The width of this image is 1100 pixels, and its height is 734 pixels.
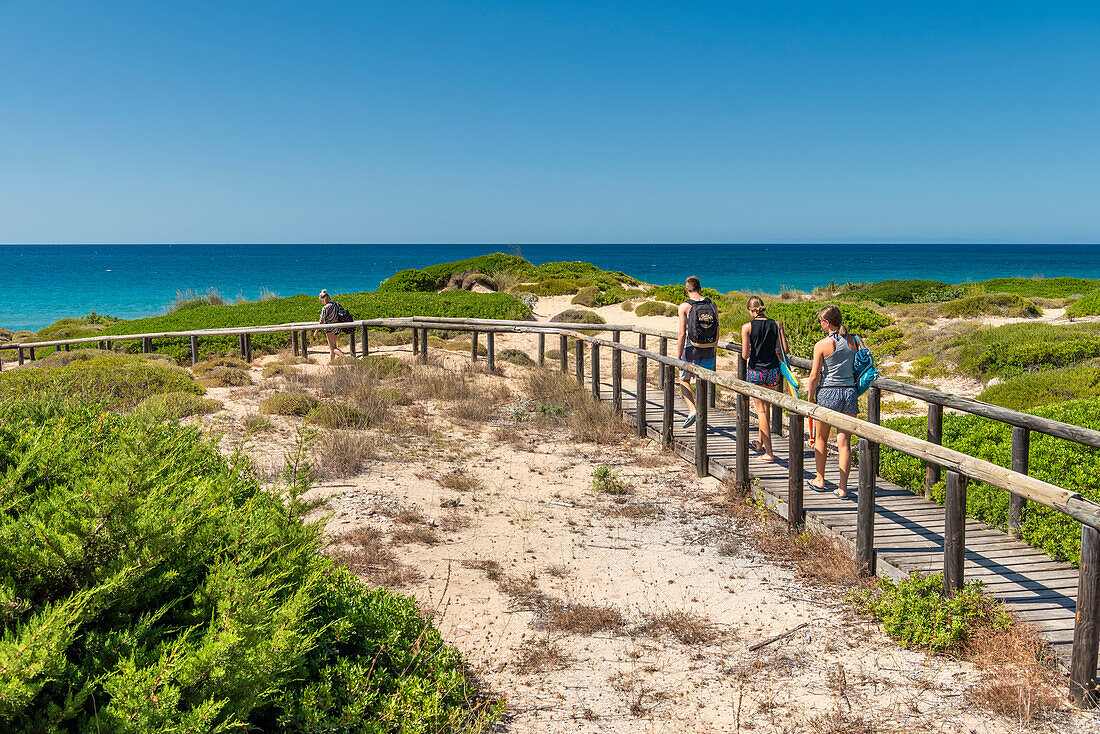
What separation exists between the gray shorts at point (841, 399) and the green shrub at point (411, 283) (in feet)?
84.7

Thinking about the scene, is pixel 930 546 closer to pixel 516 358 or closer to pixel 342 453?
pixel 342 453

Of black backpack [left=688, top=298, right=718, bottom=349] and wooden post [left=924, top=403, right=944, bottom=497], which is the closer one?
wooden post [left=924, top=403, right=944, bottom=497]

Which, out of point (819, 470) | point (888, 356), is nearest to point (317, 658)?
point (819, 470)

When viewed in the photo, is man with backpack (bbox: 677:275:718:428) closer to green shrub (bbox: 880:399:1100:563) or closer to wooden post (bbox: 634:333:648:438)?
wooden post (bbox: 634:333:648:438)

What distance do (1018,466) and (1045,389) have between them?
6.15 meters

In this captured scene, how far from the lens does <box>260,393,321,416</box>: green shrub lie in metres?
10.5

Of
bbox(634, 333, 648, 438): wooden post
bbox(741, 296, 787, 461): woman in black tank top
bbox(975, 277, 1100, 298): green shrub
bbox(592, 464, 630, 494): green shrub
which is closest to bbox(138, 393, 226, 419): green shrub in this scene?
bbox(592, 464, 630, 494): green shrub

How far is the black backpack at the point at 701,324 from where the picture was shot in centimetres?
876

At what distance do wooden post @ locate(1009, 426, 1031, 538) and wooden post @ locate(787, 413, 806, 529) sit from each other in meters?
1.57

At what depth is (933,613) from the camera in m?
4.52

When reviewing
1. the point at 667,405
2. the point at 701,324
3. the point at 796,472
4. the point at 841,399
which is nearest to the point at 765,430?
the point at 667,405

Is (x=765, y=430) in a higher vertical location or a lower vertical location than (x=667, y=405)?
lower

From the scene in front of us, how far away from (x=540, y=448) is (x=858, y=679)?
570 cm

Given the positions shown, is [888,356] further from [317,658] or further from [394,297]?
[317,658]
